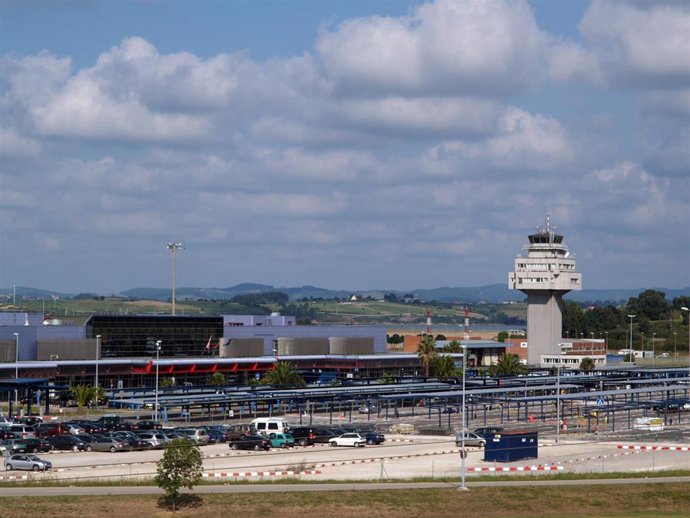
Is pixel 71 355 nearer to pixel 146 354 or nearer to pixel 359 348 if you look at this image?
pixel 146 354

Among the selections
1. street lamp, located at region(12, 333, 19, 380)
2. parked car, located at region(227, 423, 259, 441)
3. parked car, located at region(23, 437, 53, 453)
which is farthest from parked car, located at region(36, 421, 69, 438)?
street lamp, located at region(12, 333, 19, 380)

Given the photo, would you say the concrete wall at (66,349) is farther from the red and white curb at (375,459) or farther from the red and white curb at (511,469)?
the red and white curb at (511,469)

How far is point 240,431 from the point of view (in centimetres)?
8631

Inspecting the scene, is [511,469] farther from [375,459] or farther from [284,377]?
[284,377]

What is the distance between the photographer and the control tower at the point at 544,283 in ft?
586

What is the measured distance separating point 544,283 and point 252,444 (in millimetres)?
105309

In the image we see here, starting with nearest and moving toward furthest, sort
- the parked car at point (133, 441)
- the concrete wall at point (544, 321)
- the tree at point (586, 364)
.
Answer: the parked car at point (133, 441), the concrete wall at point (544, 321), the tree at point (586, 364)

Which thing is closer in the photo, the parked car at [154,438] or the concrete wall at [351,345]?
the parked car at [154,438]

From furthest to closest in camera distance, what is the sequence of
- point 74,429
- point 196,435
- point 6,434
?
1. point 74,429
2. point 6,434
3. point 196,435

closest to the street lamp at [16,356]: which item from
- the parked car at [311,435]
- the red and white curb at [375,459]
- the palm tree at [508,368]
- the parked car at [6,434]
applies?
the parked car at [6,434]

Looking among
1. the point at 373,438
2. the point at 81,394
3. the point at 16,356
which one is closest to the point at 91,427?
the point at 373,438

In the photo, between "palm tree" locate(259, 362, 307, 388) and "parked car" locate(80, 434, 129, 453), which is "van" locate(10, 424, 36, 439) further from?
"palm tree" locate(259, 362, 307, 388)

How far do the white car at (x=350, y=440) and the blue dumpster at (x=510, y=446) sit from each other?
11622mm

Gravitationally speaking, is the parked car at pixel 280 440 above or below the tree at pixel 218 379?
below
